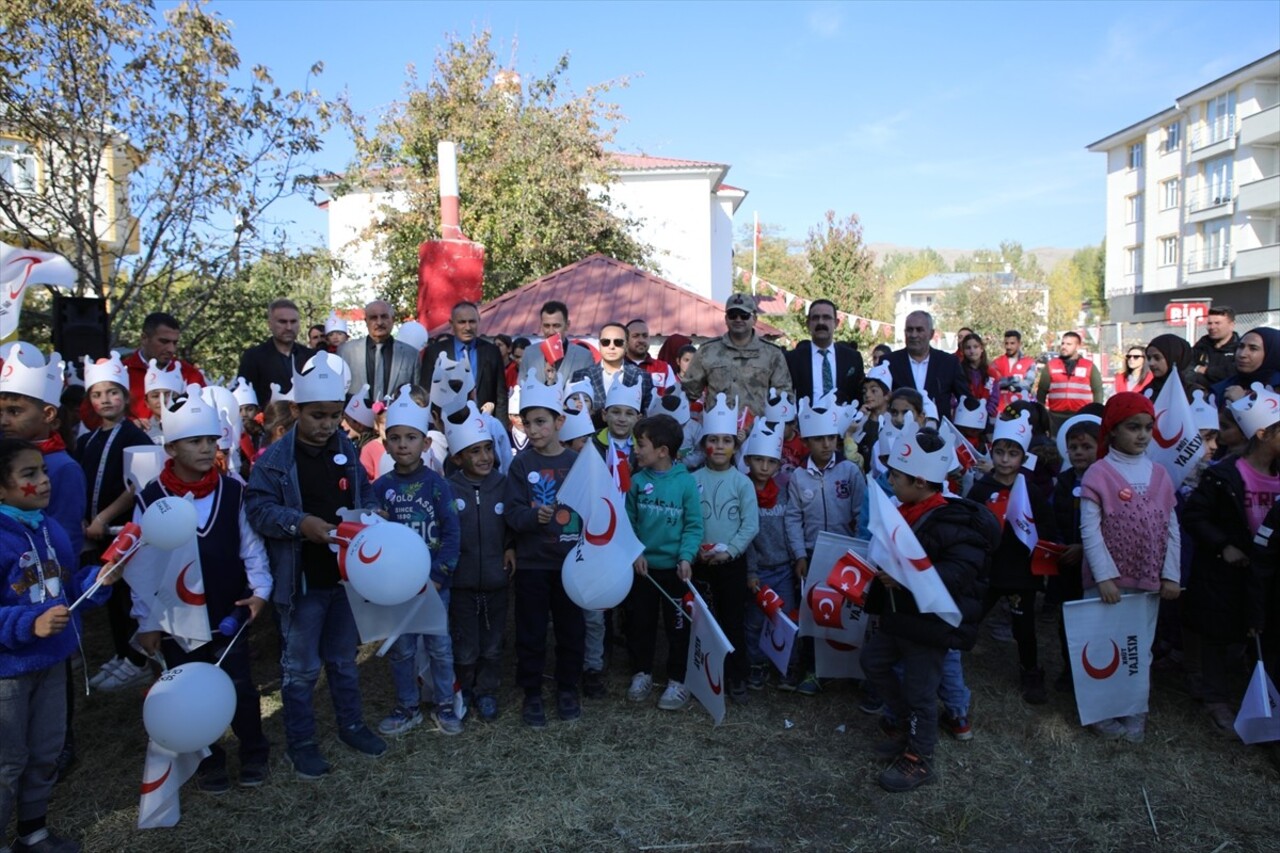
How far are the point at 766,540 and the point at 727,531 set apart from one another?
16.5 inches

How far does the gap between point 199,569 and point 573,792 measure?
6.50 feet

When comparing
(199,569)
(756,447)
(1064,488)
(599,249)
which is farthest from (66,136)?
(599,249)

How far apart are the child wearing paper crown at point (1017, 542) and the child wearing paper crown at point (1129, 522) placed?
0.40 m

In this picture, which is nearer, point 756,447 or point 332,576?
point 332,576

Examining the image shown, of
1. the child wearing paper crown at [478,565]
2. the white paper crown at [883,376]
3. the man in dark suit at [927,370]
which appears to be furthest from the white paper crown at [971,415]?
the child wearing paper crown at [478,565]

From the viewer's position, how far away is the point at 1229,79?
39.2 m

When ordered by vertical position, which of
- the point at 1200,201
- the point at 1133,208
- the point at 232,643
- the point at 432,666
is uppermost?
the point at 1133,208

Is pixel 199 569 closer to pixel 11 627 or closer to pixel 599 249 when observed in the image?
pixel 11 627

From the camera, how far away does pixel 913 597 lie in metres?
4.02

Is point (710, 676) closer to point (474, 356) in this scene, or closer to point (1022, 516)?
point (1022, 516)

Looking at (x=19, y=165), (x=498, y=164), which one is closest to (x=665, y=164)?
(x=498, y=164)

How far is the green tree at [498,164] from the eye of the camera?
2028cm

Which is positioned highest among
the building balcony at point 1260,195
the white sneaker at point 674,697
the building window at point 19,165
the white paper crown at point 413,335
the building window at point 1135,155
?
the building window at point 1135,155

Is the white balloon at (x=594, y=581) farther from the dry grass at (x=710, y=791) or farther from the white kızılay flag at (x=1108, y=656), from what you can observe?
the white kızılay flag at (x=1108, y=656)
